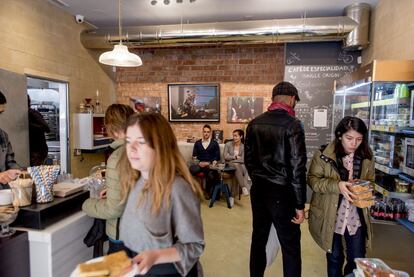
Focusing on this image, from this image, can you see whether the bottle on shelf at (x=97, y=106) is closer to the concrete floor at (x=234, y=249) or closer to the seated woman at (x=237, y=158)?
the seated woman at (x=237, y=158)

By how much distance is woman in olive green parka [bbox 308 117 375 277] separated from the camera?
1.93 meters

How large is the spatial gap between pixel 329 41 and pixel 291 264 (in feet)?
12.3

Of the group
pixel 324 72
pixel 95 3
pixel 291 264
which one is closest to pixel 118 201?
pixel 291 264

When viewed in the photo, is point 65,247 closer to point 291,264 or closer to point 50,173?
point 50,173

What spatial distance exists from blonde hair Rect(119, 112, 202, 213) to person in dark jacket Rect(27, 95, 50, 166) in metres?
3.19

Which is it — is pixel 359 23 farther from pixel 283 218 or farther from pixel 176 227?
pixel 176 227

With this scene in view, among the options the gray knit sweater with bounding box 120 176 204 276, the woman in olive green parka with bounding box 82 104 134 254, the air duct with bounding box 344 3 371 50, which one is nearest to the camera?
the gray knit sweater with bounding box 120 176 204 276

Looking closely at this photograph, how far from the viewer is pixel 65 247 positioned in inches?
60.2

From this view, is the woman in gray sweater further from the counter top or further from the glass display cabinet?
the glass display cabinet

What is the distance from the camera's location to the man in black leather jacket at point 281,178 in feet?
6.69

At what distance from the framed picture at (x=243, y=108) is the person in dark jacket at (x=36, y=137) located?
3.16 m

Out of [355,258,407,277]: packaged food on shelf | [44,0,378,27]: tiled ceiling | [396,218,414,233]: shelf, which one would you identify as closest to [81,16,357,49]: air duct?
[44,0,378,27]: tiled ceiling

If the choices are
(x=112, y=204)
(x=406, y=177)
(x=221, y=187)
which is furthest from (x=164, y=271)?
(x=221, y=187)

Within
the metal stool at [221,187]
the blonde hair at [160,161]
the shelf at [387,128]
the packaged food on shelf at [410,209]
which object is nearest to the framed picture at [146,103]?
the metal stool at [221,187]
